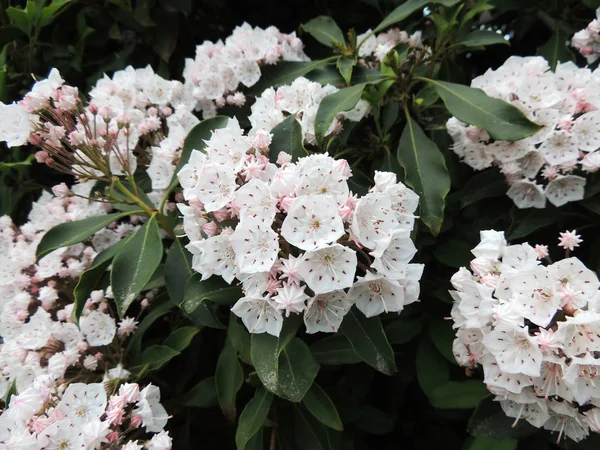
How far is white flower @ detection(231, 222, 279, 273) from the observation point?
1.28 metres

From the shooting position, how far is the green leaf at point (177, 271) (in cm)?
177

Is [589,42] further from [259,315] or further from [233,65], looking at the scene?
[259,315]

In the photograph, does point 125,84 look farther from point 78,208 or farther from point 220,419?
point 220,419

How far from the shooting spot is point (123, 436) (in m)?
1.55

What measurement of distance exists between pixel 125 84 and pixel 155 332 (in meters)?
1.14

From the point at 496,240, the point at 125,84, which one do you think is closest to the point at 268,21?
the point at 125,84

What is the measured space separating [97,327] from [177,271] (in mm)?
476

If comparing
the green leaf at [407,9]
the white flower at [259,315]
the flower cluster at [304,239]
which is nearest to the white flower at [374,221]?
the flower cluster at [304,239]

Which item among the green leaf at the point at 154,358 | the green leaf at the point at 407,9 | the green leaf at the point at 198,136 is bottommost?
the green leaf at the point at 154,358

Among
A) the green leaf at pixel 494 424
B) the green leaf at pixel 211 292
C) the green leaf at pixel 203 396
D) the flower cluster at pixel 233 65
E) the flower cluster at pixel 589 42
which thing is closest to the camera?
the green leaf at pixel 211 292

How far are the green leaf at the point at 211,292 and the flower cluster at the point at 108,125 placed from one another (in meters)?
0.59

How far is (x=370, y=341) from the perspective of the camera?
146cm

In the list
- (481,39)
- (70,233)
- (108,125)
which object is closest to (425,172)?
(481,39)

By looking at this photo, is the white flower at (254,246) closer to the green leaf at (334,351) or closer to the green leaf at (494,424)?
the green leaf at (334,351)
